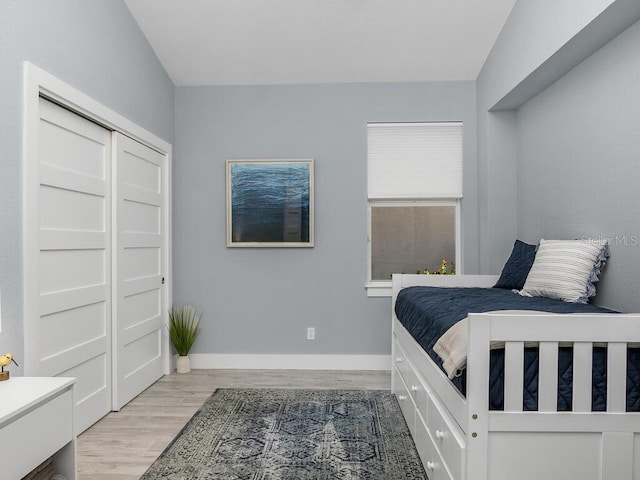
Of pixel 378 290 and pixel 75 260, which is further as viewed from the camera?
pixel 378 290

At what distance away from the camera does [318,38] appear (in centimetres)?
366

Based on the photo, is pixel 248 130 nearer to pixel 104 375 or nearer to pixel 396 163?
pixel 396 163

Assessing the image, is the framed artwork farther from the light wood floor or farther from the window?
the light wood floor

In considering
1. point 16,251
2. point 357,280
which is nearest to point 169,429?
point 16,251

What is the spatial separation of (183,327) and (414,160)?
7.83ft

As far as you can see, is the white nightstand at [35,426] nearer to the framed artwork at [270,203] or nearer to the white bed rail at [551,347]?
the white bed rail at [551,347]

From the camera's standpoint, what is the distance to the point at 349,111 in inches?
163

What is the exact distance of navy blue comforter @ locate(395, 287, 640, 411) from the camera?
1.54 metres

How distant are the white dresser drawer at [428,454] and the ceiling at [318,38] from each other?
2692mm

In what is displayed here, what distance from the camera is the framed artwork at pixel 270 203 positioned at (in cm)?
409

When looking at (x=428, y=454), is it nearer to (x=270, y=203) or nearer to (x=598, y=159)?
(x=598, y=159)

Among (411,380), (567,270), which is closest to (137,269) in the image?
(411,380)

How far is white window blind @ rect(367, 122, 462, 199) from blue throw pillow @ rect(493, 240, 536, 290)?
39.3 inches

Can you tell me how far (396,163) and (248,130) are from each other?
4.26 ft
